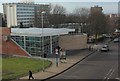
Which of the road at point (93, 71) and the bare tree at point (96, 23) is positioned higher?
the bare tree at point (96, 23)

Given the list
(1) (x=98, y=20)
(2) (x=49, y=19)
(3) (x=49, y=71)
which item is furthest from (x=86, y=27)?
(3) (x=49, y=71)

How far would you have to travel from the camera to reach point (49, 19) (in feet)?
370

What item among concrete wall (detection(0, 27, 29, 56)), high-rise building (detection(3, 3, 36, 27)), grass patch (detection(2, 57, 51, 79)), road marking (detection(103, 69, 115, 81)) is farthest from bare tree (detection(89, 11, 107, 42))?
road marking (detection(103, 69, 115, 81))

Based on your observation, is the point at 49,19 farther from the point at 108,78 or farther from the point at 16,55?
the point at 108,78

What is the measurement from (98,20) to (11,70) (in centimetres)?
5771

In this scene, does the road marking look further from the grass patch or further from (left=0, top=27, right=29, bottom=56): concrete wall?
(left=0, top=27, right=29, bottom=56): concrete wall

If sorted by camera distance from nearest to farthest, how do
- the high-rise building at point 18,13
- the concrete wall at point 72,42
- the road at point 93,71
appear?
the road at point 93,71 < the concrete wall at point 72,42 < the high-rise building at point 18,13

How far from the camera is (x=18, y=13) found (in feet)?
501

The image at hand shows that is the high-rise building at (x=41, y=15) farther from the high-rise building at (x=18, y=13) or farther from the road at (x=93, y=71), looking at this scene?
the road at (x=93, y=71)

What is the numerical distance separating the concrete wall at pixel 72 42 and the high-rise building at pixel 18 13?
67877mm

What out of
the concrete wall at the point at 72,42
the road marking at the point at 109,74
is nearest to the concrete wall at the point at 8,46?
the concrete wall at the point at 72,42

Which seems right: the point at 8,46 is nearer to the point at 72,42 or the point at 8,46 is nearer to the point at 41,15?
the point at 72,42

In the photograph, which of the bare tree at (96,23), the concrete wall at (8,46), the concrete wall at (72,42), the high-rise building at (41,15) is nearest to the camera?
the concrete wall at (8,46)

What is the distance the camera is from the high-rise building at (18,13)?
457ft
